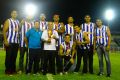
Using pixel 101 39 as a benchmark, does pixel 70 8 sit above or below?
above

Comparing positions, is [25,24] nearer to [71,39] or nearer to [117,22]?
[71,39]

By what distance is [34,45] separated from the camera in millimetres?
11602

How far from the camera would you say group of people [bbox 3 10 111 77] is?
1161 cm

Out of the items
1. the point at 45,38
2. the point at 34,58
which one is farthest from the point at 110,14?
the point at 34,58

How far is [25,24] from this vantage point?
39.7 ft

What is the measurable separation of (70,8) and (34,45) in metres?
25.0

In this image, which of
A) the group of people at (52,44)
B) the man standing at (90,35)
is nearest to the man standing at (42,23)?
the group of people at (52,44)

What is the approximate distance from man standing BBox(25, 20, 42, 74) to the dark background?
23.4 metres

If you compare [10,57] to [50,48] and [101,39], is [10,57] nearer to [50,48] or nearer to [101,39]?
[50,48]

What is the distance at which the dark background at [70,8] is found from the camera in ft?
116

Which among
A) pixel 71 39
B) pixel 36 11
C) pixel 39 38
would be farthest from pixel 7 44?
pixel 36 11

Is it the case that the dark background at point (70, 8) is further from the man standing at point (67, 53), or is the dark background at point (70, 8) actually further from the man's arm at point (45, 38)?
the man's arm at point (45, 38)

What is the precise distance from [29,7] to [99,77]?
25.8 meters

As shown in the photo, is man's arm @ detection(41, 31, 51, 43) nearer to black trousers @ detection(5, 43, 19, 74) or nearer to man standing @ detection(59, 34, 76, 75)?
man standing @ detection(59, 34, 76, 75)
